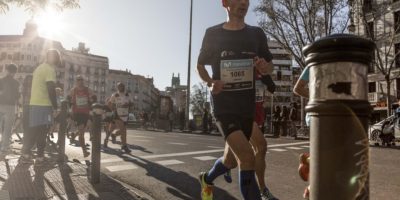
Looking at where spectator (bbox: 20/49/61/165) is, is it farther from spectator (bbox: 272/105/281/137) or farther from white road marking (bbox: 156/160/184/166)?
spectator (bbox: 272/105/281/137)

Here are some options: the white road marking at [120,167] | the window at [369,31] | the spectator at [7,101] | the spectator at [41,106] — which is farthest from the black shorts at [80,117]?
the window at [369,31]

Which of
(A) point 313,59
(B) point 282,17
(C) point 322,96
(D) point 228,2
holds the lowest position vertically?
(C) point 322,96

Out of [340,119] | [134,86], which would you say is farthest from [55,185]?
[134,86]

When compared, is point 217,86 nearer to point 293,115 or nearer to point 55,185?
point 55,185

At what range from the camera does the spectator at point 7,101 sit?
8102 millimetres

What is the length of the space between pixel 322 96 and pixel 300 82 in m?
1.55

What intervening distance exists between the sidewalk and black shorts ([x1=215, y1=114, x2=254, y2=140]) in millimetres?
1540

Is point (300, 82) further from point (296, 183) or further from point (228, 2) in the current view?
point (296, 183)

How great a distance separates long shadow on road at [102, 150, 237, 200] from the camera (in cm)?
483

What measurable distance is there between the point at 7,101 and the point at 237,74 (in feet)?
20.4

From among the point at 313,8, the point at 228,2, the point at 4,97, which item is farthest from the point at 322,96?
the point at 313,8

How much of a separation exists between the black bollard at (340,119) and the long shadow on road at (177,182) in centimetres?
282

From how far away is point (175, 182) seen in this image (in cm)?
568

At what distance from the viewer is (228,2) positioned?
11.9ft
